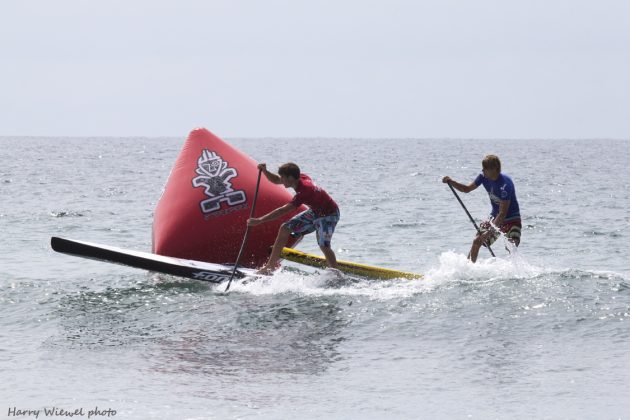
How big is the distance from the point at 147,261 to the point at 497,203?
171 inches

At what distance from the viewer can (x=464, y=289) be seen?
1116cm

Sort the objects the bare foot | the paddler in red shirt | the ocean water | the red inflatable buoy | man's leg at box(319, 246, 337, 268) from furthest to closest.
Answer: the red inflatable buoy
the bare foot
man's leg at box(319, 246, 337, 268)
the paddler in red shirt
the ocean water

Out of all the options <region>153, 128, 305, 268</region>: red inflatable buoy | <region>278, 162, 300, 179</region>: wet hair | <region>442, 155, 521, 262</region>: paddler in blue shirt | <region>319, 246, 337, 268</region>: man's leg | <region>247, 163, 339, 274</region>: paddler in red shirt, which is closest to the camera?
<region>278, 162, 300, 179</region>: wet hair

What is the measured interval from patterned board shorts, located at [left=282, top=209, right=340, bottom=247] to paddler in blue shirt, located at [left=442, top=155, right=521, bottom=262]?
4.89ft

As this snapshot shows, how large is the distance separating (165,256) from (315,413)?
18.7 ft

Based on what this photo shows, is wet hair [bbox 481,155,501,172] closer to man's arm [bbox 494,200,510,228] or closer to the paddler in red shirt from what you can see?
man's arm [bbox 494,200,510,228]

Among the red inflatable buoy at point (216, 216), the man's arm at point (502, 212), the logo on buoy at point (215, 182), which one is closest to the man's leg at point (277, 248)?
the red inflatable buoy at point (216, 216)

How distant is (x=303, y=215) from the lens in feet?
37.3

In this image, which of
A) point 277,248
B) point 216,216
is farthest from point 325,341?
A: point 216,216

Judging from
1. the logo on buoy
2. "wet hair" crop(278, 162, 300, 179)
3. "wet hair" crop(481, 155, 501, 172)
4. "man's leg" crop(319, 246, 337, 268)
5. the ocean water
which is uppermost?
"wet hair" crop(481, 155, 501, 172)

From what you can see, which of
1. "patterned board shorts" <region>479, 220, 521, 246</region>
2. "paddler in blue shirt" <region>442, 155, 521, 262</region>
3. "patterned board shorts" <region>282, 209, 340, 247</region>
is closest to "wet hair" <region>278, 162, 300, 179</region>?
"patterned board shorts" <region>282, 209, 340, 247</region>

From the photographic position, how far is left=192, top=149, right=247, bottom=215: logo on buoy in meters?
12.4

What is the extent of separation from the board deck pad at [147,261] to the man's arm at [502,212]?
3.03 m

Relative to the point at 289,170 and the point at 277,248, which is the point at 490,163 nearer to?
the point at 289,170
